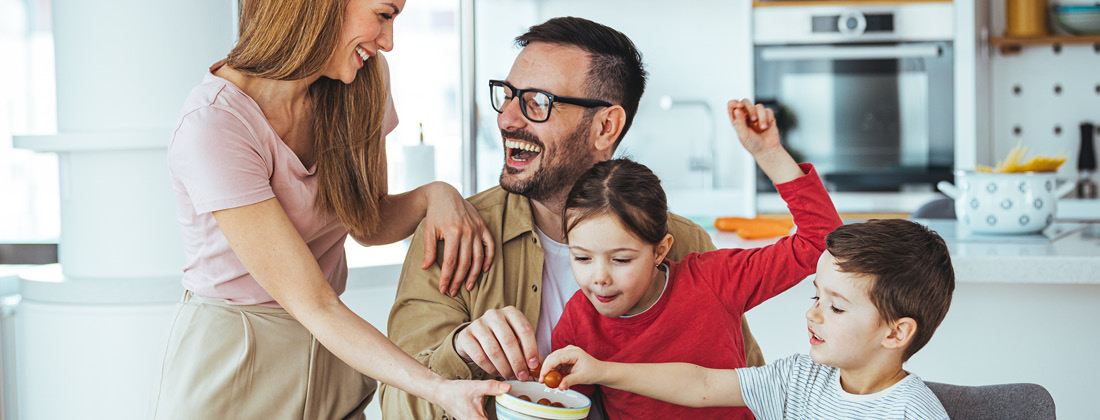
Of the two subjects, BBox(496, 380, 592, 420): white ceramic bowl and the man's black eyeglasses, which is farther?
the man's black eyeglasses

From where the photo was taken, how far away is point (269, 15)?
134 centimetres

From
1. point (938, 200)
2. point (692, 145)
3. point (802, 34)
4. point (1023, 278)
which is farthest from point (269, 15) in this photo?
point (692, 145)

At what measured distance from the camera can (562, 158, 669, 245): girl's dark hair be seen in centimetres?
145

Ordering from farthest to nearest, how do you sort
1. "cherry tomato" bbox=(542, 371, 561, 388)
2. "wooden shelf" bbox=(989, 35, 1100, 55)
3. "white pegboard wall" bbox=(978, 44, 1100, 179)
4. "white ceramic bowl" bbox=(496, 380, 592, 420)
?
"white pegboard wall" bbox=(978, 44, 1100, 179)
"wooden shelf" bbox=(989, 35, 1100, 55)
"cherry tomato" bbox=(542, 371, 561, 388)
"white ceramic bowl" bbox=(496, 380, 592, 420)

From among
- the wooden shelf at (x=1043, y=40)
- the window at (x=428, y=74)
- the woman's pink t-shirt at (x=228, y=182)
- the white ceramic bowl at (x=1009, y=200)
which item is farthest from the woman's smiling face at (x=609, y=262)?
the wooden shelf at (x=1043, y=40)

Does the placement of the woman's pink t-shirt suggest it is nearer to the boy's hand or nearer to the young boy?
the young boy

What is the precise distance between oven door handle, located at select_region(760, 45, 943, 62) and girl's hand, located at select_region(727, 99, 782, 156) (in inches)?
106

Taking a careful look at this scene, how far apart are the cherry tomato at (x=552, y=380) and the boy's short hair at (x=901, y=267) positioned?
44cm

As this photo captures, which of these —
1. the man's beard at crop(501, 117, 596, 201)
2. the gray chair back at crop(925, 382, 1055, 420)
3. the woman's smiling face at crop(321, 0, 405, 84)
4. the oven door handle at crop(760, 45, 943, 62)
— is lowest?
the gray chair back at crop(925, 382, 1055, 420)

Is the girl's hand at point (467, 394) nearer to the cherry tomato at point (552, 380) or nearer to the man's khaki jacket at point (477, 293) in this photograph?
the cherry tomato at point (552, 380)

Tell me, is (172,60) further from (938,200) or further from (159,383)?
(938,200)

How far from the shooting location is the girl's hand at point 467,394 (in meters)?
1.15

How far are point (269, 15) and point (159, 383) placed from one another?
610 mm

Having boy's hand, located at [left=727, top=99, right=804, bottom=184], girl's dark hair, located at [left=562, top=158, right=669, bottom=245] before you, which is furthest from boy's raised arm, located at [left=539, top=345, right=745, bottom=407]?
boy's hand, located at [left=727, top=99, right=804, bottom=184]
